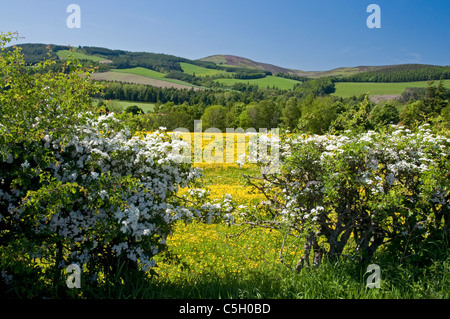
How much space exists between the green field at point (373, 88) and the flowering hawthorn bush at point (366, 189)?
145438mm

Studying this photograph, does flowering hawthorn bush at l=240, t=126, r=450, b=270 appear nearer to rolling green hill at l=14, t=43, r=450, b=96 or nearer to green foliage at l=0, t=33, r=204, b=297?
green foliage at l=0, t=33, r=204, b=297

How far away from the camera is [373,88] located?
150875 mm

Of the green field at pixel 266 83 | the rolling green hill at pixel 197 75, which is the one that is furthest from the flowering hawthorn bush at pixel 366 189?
the green field at pixel 266 83

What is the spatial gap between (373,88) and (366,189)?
166 metres

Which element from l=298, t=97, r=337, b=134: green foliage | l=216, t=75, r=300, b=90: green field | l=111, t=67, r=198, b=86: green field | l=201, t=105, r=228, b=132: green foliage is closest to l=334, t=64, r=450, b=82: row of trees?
l=216, t=75, r=300, b=90: green field

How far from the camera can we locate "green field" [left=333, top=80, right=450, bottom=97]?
13981 centimetres

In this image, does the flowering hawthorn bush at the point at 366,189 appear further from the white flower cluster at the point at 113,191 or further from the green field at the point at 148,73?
the green field at the point at 148,73

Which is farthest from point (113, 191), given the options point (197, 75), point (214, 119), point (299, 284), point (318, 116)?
point (197, 75)

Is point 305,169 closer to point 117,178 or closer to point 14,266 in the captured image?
point 117,178

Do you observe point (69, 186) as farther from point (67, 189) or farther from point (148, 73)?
point (148, 73)

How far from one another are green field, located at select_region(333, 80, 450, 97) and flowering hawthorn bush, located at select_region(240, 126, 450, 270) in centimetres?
14544

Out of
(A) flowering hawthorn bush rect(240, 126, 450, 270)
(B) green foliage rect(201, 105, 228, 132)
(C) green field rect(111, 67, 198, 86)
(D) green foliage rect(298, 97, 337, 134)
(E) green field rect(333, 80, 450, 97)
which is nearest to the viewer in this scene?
(A) flowering hawthorn bush rect(240, 126, 450, 270)
